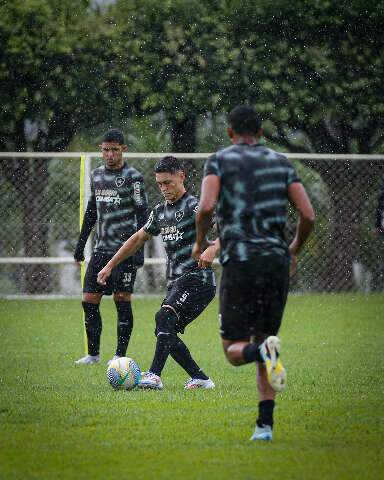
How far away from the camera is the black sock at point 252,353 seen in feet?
19.1

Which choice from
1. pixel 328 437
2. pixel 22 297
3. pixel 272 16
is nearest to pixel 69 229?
pixel 22 297

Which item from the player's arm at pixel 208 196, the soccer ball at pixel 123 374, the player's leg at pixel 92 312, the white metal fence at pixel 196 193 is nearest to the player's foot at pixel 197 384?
the soccer ball at pixel 123 374

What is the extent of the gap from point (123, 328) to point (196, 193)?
23.0 ft

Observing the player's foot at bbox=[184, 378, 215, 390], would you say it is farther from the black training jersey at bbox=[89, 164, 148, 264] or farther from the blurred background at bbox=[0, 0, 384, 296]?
the blurred background at bbox=[0, 0, 384, 296]

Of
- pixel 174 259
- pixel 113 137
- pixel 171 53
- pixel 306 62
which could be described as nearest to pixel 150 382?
pixel 174 259

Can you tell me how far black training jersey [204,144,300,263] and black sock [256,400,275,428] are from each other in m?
0.78

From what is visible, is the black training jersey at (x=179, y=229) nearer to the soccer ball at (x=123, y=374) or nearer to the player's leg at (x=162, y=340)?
the player's leg at (x=162, y=340)

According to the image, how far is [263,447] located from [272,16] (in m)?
14.5

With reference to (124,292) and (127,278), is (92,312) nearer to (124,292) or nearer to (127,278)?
(124,292)

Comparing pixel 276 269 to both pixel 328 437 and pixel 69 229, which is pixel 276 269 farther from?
pixel 69 229

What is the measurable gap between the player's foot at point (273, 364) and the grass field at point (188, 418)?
14.0 inches

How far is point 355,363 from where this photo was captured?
34.7 ft

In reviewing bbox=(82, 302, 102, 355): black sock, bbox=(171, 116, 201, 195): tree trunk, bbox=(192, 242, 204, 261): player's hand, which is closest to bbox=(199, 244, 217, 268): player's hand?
bbox=(192, 242, 204, 261): player's hand

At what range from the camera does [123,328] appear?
10.3 m
